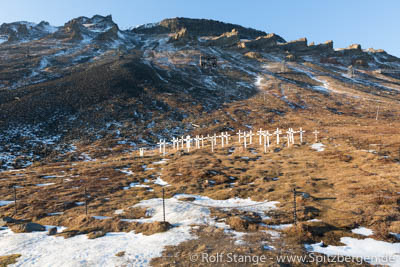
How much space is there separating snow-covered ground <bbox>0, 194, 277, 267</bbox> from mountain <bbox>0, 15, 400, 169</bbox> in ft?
100

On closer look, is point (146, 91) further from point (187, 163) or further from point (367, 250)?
point (367, 250)

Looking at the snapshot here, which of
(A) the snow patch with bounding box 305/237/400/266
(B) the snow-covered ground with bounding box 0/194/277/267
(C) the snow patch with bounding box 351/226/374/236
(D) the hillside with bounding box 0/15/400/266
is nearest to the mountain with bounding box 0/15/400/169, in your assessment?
(D) the hillside with bounding box 0/15/400/266

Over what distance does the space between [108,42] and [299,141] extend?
170896 mm

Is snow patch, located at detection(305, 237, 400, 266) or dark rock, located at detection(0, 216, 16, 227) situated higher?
snow patch, located at detection(305, 237, 400, 266)

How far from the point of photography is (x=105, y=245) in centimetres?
1181

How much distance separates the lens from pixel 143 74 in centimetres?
10031

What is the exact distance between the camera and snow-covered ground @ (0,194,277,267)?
34.5 ft

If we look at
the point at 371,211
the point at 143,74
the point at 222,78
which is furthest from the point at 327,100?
the point at 371,211

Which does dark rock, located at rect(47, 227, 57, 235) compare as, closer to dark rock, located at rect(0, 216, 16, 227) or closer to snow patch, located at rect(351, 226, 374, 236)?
dark rock, located at rect(0, 216, 16, 227)

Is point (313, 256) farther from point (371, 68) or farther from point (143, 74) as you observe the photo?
point (371, 68)

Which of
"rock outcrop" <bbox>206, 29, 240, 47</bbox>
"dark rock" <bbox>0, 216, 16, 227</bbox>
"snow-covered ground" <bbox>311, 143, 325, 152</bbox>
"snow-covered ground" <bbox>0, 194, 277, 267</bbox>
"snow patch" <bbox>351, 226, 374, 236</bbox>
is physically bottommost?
"dark rock" <bbox>0, 216, 16, 227</bbox>

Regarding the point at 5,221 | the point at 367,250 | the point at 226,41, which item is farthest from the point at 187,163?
the point at 226,41

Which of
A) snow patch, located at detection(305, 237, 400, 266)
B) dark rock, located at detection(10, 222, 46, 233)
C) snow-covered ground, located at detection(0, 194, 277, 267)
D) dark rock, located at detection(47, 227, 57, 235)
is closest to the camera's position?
snow patch, located at detection(305, 237, 400, 266)

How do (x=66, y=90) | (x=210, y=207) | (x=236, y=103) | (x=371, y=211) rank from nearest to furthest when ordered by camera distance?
(x=371, y=211) < (x=210, y=207) < (x=66, y=90) < (x=236, y=103)
